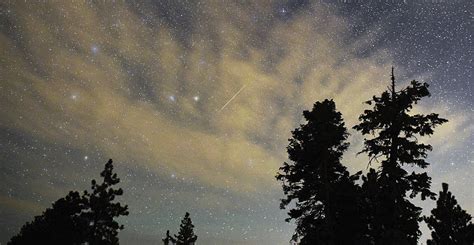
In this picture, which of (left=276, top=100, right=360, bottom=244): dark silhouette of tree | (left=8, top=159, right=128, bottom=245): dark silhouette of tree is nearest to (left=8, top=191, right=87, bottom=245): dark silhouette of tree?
(left=8, top=159, right=128, bottom=245): dark silhouette of tree

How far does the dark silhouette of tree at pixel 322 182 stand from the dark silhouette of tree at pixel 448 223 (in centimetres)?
558

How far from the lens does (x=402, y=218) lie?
1700 cm

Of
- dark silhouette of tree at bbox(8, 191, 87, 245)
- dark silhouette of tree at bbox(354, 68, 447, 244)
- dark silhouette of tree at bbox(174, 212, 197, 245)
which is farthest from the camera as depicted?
dark silhouette of tree at bbox(174, 212, 197, 245)

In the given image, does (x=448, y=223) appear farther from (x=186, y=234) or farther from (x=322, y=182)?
(x=186, y=234)

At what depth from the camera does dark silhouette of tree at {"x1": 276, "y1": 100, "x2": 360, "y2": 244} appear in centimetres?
2014

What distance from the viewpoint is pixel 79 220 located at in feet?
91.9

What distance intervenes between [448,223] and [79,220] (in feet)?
87.9

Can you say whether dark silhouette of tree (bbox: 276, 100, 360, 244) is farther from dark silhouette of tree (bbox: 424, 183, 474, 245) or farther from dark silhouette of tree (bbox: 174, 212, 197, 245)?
dark silhouette of tree (bbox: 174, 212, 197, 245)

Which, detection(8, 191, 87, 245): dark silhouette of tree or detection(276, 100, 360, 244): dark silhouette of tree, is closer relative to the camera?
detection(276, 100, 360, 244): dark silhouette of tree

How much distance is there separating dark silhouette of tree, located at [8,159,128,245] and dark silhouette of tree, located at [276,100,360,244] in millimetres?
15512

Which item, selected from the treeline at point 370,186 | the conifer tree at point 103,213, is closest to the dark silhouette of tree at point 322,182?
the treeline at point 370,186

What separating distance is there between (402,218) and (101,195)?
76.9ft

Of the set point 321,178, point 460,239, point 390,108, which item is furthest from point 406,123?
point 460,239

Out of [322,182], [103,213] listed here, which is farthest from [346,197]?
[103,213]
